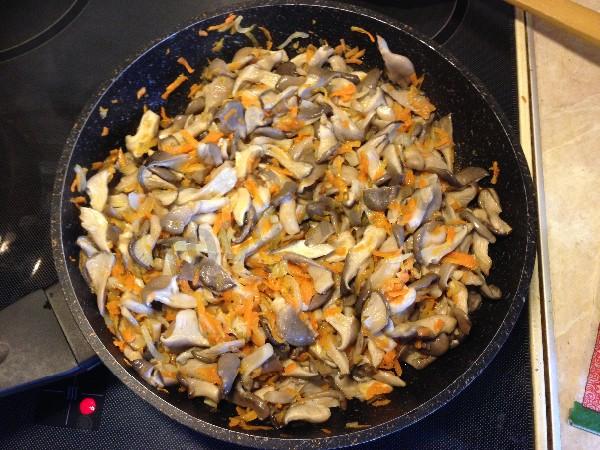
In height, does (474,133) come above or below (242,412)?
above

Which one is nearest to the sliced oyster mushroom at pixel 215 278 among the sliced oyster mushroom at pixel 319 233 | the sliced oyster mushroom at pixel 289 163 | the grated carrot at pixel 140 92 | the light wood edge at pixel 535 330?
the sliced oyster mushroom at pixel 319 233

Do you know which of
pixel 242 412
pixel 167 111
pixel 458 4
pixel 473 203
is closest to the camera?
pixel 242 412

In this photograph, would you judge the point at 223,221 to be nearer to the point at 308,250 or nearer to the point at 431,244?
the point at 308,250

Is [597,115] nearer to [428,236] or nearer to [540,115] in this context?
[540,115]

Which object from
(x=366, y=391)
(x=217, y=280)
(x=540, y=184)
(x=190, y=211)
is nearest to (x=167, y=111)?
(x=190, y=211)

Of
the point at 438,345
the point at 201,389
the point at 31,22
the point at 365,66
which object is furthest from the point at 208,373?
the point at 31,22

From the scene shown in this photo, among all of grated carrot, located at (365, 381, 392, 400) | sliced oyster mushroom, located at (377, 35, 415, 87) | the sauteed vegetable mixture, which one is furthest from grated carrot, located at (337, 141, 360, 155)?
grated carrot, located at (365, 381, 392, 400)
